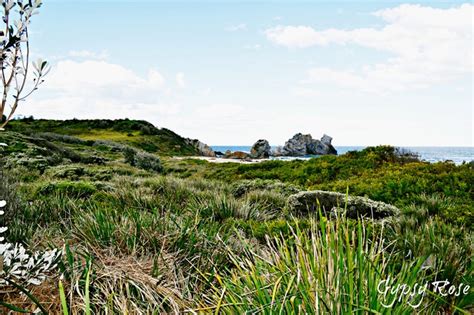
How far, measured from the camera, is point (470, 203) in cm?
812

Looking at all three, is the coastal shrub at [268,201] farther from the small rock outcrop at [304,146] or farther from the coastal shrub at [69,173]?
the small rock outcrop at [304,146]

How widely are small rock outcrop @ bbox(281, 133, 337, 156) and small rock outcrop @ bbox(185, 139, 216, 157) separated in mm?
11340

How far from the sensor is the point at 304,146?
62.5 m

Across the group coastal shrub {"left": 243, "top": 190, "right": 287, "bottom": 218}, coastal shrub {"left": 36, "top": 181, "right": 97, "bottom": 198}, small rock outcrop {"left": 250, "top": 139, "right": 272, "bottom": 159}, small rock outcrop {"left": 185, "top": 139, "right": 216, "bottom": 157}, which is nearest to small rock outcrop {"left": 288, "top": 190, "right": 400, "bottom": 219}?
coastal shrub {"left": 243, "top": 190, "right": 287, "bottom": 218}

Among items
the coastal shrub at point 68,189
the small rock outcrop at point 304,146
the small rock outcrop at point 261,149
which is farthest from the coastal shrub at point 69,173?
the small rock outcrop at point 304,146

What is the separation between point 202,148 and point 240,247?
62.9 meters

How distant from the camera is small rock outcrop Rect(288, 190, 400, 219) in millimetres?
6645

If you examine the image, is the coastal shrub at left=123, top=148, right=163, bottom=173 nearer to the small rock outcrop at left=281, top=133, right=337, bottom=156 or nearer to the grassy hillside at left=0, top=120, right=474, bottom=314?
the grassy hillside at left=0, top=120, right=474, bottom=314

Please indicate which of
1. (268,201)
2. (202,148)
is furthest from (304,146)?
(268,201)

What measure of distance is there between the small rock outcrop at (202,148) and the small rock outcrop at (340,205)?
57.2 meters

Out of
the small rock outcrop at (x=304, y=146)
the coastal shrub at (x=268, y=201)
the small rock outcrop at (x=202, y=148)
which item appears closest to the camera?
the coastal shrub at (x=268, y=201)

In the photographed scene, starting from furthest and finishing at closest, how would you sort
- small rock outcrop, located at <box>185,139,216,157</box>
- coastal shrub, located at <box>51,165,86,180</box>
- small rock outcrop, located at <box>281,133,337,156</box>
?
small rock outcrop, located at <box>185,139,216,157</box>
small rock outcrop, located at <box>281,133,337,156</box>
coastal shrub, located at <box>51,165,86,180</box>

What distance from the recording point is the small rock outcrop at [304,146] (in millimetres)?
62500

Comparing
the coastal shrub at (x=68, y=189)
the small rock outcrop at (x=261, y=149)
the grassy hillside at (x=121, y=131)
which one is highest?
the grassy hillside at (x=121, y=131)
